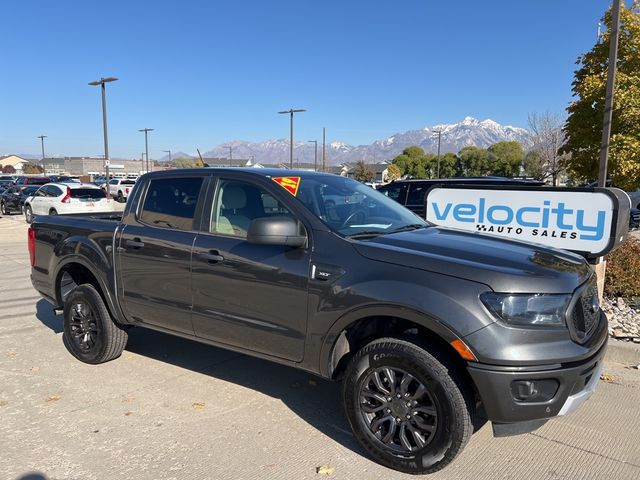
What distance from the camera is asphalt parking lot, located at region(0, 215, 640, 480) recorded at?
3.15 m

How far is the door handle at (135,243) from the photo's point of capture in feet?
14.2

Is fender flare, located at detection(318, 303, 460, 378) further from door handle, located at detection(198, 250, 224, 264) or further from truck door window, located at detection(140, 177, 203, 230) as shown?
truck door window, located at detection(140, 177, 203, 230)

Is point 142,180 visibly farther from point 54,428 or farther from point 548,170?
point 548,170

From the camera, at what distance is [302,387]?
4.45 metres

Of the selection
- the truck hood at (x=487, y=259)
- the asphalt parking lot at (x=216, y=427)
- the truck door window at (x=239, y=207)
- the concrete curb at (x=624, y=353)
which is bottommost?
the asphalt parking lot at (x=216, y=427)

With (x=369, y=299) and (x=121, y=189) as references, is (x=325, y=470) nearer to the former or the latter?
(x=369, y=299)

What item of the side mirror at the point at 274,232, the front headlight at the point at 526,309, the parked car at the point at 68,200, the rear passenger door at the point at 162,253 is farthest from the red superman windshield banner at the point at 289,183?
the parked car at the point at 68,200

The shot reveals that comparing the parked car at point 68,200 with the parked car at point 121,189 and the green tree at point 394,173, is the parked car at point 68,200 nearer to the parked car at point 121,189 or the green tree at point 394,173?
the parked car at point 121,189

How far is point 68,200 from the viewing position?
18.8 meters

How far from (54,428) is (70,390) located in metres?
0.69

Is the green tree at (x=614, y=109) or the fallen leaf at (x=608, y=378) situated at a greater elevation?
the green tree at (x=614, y=109)

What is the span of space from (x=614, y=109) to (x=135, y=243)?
13207mm

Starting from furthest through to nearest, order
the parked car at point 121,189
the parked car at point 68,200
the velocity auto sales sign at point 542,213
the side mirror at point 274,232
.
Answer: the parked car at point 121,189
the parked car at point 68,200
the velocity auto sales sign at point 542,213
the side mirror at point 274,232

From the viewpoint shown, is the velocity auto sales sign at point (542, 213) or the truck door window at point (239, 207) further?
the velocity auto sales sign at point (542, 213)
